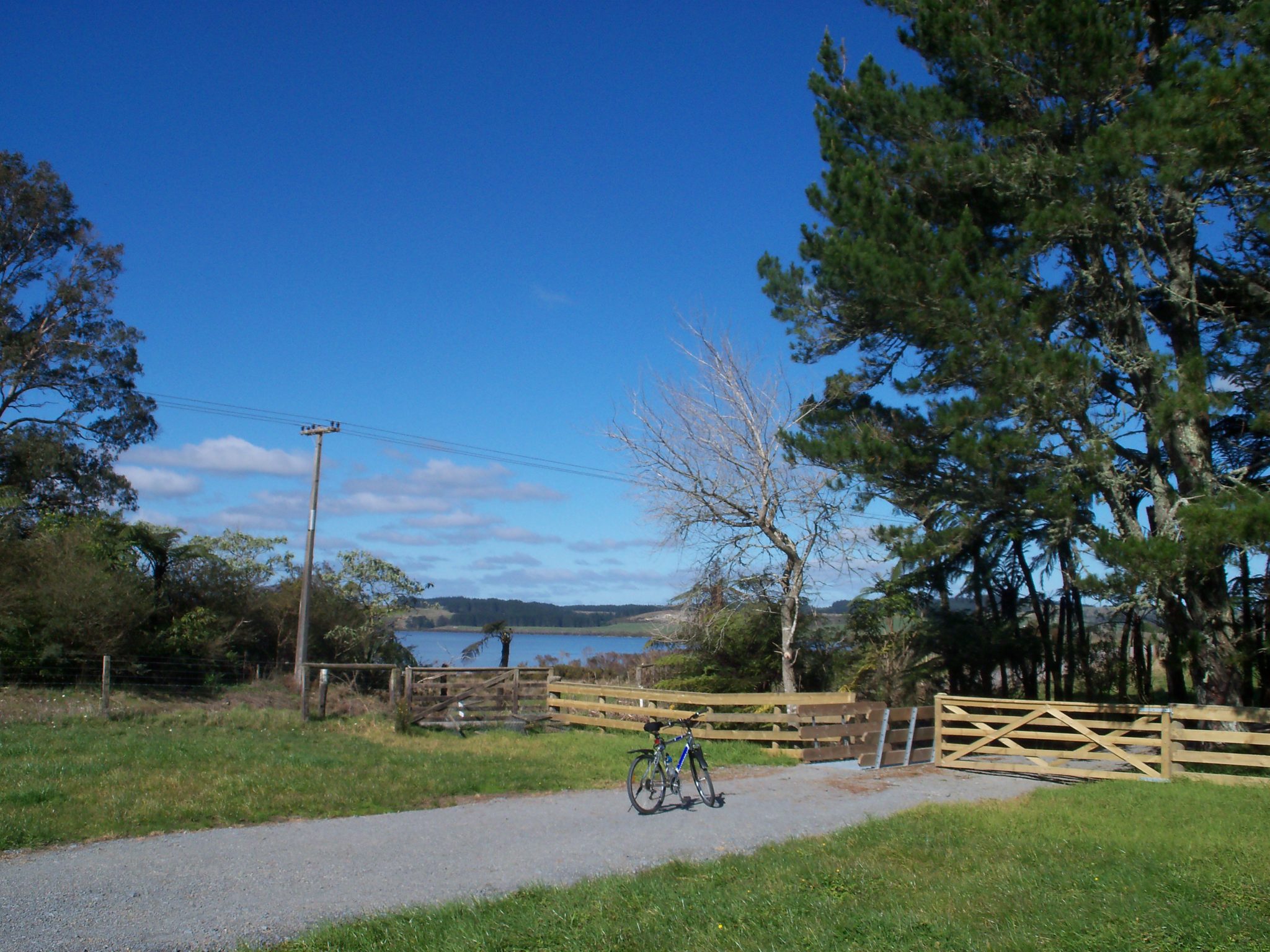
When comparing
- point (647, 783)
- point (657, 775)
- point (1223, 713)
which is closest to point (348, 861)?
point (647, 783)

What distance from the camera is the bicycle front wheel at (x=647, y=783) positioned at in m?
10.6

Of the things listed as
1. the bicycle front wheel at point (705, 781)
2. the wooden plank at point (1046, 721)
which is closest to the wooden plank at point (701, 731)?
the wooden plank at point (1046, 721)

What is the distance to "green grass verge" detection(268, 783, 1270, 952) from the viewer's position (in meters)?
5.53

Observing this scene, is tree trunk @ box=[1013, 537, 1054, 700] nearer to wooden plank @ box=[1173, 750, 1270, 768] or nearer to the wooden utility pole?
wooden plank @ box=[1173, 750, 1270, 768]

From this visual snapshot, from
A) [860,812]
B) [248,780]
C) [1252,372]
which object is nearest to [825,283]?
[1252,372]

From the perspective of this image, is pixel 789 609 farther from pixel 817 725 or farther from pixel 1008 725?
pixel 1008 725

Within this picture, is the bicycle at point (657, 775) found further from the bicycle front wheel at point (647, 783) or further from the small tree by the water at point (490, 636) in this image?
the small tree by the water at point (490, 636)

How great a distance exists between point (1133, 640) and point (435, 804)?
18.7 metres

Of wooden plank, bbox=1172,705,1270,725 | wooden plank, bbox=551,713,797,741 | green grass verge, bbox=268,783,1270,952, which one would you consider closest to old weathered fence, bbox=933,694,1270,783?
wooden plank, bbox=1172,705,1270,725

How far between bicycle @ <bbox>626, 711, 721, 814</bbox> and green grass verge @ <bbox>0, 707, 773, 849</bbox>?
1.95 metres

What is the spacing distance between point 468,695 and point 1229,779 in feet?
44.4

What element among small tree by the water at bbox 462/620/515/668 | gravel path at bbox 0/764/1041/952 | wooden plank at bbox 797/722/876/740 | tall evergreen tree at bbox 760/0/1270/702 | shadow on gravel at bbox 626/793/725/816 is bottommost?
shadow on gravel at bbox 626/793/725/816

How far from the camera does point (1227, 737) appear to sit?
497 inches

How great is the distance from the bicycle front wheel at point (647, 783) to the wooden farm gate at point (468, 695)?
850 cm
